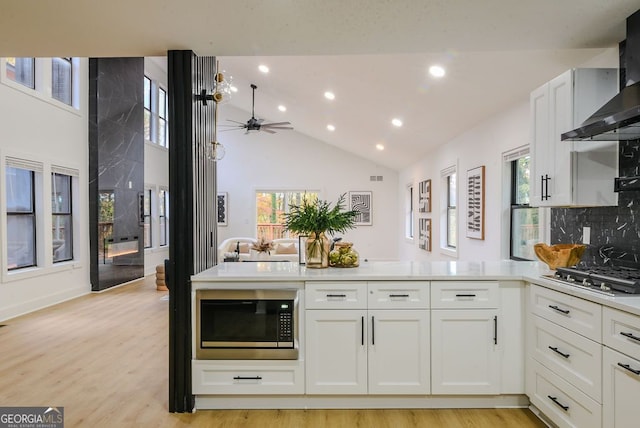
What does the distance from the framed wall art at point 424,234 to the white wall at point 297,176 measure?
2.90 m

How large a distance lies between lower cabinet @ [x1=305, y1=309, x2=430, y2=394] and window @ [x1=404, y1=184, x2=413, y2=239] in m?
7.00

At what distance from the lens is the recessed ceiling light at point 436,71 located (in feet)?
12.5

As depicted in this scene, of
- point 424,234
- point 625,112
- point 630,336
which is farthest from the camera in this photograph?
point 424,234

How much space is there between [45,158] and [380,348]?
17.9 feet

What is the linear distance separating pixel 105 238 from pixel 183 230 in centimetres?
522

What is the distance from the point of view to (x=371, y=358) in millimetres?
2424

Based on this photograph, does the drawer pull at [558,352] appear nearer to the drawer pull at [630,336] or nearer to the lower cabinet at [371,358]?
the drawer pull at [630,336]

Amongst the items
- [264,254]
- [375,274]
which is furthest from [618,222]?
[264,254]

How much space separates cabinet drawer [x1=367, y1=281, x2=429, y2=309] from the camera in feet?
7.96

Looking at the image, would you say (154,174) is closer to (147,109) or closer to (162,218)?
(162,218)

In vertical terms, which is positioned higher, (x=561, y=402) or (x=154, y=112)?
(x=154, y=112)

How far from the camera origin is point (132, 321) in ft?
15.1

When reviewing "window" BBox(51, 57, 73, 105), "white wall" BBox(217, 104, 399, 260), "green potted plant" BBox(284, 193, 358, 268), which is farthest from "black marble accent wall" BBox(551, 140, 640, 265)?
"white wall" BBox(217, 104, 399, 260)

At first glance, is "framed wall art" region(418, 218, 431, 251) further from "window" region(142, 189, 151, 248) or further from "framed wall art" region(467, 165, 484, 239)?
"window" region(142, 189, 151, 248)
